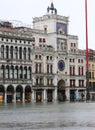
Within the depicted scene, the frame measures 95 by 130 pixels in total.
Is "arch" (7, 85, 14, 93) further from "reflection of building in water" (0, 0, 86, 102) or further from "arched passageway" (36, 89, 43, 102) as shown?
"arched passageway" (36, 89, 43, 102)

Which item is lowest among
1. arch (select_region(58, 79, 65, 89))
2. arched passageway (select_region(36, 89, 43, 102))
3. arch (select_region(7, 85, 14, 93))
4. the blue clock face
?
arched passageway (select_region(36, 89, 43, 102))

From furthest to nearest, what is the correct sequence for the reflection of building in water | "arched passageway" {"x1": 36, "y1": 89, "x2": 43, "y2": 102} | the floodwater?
"arched passageway" {"x1": 36, "y1": 89, "x2": 43, "y2": 102} → the reflection of building in water → the floodwater

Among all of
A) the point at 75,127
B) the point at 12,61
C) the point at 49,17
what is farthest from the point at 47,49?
the point at 75,127

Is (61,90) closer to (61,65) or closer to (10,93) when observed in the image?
(61,65)

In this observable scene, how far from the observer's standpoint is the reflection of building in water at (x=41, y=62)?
117 m

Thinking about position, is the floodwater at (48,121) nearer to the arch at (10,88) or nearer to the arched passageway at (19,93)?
the arch at (10,88)

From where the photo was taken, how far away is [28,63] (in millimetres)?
123438

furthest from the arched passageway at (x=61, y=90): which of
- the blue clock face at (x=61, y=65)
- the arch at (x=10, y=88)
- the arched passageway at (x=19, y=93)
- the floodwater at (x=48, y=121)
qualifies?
the floodwater at (x=48, y=121)

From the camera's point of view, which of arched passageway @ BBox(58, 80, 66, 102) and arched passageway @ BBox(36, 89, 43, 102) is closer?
arched passageway @ BBox(36, 89, 43, 102)

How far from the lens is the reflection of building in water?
11725 centimetres

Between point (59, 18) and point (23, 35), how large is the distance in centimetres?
1855

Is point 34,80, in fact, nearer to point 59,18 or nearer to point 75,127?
point 59,18

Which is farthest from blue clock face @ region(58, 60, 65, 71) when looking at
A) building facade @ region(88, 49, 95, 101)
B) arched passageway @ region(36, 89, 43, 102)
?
building facade @ region(88, 49, 95, 101)

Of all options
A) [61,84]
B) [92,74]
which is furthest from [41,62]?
[92,74]
